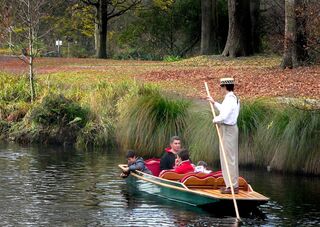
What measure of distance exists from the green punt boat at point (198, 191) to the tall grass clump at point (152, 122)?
15.9ft

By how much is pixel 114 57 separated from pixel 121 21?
11888 millimetres

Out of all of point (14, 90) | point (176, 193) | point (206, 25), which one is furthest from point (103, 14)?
point (176, 193)

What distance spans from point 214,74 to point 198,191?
59.1 feet

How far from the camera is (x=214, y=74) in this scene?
1326 inches

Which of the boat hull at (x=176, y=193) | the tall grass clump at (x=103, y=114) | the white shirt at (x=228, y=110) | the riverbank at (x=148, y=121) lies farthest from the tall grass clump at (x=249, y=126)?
the white shirt at (x=228, y=110)

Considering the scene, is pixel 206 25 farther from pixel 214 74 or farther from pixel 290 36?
pixel 290 36

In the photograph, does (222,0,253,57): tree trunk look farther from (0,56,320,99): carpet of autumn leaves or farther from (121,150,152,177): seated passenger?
(121,150,152,177): seated passenger

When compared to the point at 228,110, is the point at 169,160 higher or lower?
lower

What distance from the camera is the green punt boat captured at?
50.9ft

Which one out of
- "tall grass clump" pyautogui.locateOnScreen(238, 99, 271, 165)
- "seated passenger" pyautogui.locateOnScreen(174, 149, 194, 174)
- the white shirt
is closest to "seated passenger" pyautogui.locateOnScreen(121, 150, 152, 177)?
"seated passenger" pyautogui.locateOnScreen(174, 149, 194, 174)

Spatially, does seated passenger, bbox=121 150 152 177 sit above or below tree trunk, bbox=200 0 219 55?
below

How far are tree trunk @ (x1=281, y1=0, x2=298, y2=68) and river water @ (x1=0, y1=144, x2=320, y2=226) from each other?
10.1 metres

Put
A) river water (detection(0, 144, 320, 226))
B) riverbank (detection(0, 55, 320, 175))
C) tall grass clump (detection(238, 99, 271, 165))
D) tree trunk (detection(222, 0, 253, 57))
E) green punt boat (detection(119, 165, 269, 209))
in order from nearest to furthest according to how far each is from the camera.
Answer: river water (detection(0, 144, 320, 226))
green punt boat (detection(119, 165, 269, 209))
riverbank (detection(0, 55, 320, 175))
tall grass clump (detection(238, 99, 271, 165))
tree trunk (detection(222, 0, 253, 57))

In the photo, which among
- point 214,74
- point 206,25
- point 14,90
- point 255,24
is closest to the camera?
point 14,90
